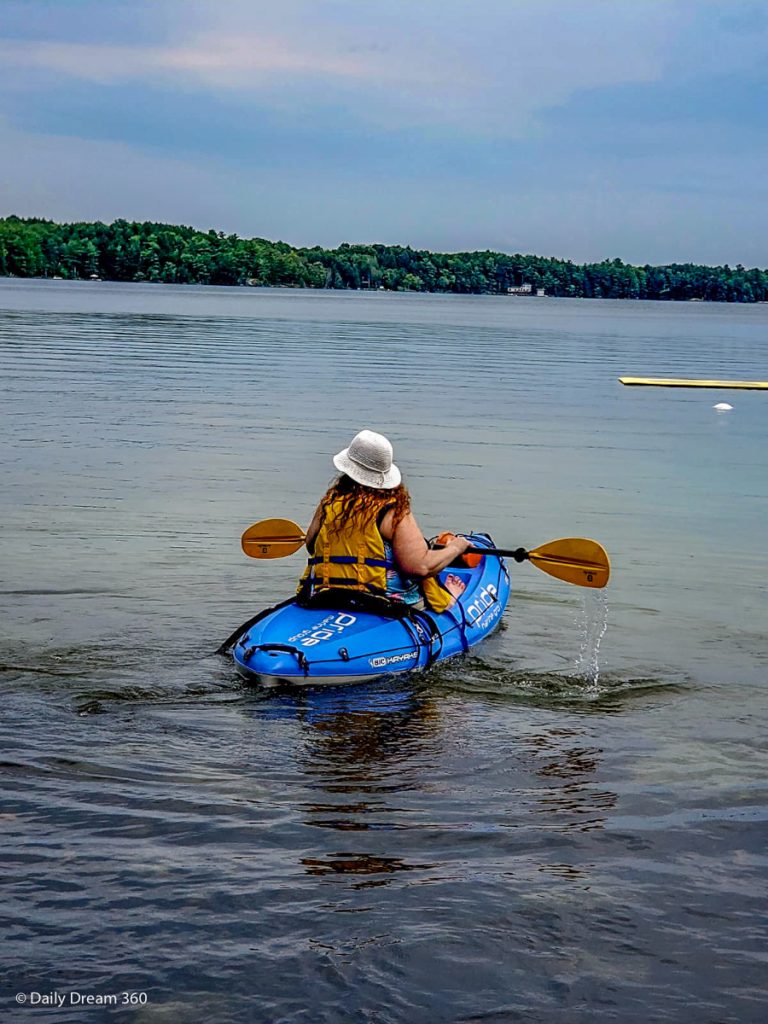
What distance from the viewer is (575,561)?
10.6 m

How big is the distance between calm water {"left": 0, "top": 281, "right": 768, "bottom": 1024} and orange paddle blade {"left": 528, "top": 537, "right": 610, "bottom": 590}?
1.76 feet

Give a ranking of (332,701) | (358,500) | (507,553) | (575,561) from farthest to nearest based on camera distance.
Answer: (575,561) < (507,553) < (358,500) < (332,701)

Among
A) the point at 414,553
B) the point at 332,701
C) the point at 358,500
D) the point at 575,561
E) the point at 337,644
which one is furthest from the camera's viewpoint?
the point at 575,561

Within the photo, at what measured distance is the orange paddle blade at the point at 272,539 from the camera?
1075 cm

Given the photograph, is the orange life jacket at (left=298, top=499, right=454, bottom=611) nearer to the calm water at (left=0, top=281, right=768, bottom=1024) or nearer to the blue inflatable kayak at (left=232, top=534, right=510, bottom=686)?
the blue inflatable kayak at (left=232, top=534, right=510, bottom=686)

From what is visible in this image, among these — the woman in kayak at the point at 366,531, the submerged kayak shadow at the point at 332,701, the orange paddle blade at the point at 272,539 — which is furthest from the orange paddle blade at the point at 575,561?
the submerged kayak shadow at the point at 332,701

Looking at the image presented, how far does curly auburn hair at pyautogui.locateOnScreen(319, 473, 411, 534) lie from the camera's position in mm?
9055

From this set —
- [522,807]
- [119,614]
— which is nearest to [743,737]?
[522,807]

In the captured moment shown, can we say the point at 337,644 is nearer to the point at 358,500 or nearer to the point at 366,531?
the point at 366,531

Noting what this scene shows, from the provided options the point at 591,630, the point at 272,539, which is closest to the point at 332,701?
the point at 272,539

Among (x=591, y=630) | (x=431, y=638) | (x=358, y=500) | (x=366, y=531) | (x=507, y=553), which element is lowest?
(x=591, y=630)

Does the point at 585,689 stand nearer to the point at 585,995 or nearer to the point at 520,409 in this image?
the point at 585,995

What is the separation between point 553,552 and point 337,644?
8.07 ft

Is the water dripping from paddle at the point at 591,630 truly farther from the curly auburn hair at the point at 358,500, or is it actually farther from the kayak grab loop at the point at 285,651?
the kayak grab loop at the point at 285,651
